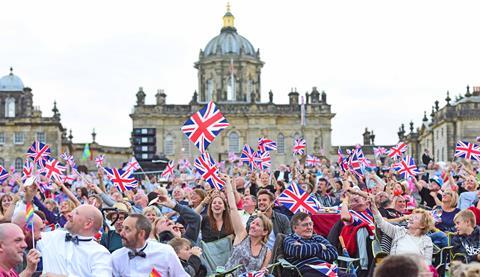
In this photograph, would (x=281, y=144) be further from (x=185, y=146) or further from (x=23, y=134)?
(x=23, y=134)

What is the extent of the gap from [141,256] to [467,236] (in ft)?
16.3

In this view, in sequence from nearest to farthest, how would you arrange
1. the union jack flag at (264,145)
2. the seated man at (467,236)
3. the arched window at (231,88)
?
the seated man at (467,236) → the union jack flag at (264,145) → the arched window at (231,88)

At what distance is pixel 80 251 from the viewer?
792 centimetres

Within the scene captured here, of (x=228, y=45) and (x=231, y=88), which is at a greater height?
(x=228, y=45)

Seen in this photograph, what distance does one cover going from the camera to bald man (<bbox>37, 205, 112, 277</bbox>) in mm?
7916

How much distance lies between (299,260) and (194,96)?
78.9m

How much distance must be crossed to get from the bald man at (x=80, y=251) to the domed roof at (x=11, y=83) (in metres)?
84.9

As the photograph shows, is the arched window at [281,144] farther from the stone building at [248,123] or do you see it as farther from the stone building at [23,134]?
the stone building at [23,134]

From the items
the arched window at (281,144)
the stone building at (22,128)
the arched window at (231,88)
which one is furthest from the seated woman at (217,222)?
the arched window at (231,88)

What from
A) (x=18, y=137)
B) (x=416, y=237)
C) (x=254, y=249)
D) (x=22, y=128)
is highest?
(x=22, y=128)

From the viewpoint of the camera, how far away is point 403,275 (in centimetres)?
524

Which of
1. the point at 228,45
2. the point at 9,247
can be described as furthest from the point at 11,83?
the point at 9,247

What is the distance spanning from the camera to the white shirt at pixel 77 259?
7922 mm

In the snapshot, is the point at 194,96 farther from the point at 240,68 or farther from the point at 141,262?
the point at 141,262
